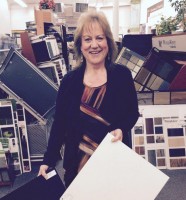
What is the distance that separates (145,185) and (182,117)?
1.23 m

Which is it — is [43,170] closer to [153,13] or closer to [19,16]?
[153,13]

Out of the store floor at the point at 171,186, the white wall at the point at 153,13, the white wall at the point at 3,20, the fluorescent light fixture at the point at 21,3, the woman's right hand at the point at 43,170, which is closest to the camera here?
the woman's right hand at the point at 43,170

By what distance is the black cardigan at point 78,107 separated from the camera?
115 cm

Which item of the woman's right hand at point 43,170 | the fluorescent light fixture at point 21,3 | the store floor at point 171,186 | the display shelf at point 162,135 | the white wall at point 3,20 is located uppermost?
the fluorescent light fixture at point 21,3

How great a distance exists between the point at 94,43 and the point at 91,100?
0.25 meters

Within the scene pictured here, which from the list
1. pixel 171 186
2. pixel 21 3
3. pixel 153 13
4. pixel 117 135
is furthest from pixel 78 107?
pixel 21 3

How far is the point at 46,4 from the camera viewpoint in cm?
393

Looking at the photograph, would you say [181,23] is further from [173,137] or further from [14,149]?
[14,149]

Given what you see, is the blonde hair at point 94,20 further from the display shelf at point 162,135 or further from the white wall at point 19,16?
the white wall at point 19,16

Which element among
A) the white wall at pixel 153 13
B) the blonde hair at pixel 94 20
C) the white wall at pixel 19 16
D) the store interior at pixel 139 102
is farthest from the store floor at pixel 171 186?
the white wall at pixel 19 16

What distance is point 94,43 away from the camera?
111 centimetres

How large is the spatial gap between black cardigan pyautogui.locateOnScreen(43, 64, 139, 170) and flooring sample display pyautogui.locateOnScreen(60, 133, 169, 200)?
187mm

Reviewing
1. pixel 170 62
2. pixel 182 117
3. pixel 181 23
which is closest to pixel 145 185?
pixel 182 117

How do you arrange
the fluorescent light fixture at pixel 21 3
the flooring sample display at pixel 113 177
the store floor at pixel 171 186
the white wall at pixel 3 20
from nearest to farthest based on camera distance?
1. the flooring sample display at pixel 113 177
2. the store floor at pixel 171 186
3. the white wall at pixel 3 20
4. the fluorescent light fixture at pixel 21 3
